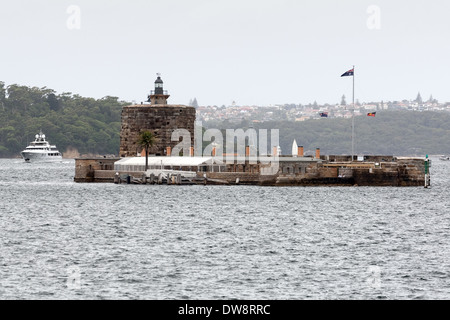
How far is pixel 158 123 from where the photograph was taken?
96.6 m

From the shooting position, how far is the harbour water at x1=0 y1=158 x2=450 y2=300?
3356cm

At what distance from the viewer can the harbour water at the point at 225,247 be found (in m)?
33.6

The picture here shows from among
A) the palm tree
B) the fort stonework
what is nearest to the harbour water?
the palm tree

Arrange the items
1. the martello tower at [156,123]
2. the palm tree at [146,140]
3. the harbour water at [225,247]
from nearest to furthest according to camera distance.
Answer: the harbour water at [225,247]
the palm tree at [146,140]
the martello tower at [156,123]

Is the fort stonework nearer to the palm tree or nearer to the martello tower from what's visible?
the martello tower

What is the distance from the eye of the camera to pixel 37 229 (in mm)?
51781

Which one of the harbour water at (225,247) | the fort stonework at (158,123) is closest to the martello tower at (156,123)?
the fort stonework at (158,123)

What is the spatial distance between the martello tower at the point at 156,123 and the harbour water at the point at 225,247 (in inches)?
809

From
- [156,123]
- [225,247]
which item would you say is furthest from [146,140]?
[225,247]

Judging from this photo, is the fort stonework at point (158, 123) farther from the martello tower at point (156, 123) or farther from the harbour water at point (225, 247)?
the harbour water at point (225, 247)

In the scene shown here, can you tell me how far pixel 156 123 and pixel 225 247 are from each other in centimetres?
5375
